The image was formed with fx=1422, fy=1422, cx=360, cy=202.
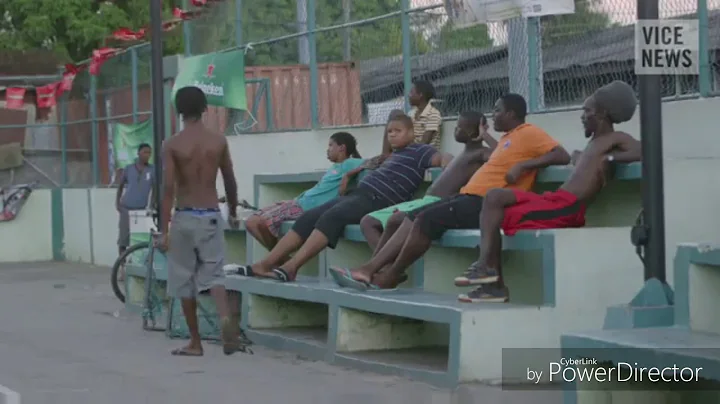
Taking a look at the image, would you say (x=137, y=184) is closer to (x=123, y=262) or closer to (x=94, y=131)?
(x=123, y=262)

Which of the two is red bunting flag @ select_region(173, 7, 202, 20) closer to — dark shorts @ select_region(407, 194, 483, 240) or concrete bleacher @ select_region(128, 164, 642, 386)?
concrete bleacher @ select_region(128, 164, 642, 386)

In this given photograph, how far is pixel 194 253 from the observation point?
1033 centimetres

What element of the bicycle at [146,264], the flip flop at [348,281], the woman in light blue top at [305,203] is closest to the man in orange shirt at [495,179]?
the flip flop at [348,281]

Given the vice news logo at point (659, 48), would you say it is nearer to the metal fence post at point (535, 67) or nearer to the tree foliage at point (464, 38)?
the metal fence post at point (535, 67)

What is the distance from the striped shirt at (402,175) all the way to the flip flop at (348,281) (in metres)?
0.92

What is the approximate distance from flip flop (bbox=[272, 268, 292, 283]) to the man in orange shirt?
5.13ft

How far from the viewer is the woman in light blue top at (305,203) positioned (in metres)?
12.0

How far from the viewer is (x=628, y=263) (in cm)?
899

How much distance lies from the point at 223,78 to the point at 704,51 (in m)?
8.41

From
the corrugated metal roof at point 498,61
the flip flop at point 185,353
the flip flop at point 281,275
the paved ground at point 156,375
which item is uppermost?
the corrugated metal roof at point 498,61

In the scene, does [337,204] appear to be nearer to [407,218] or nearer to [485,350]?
[407,218]

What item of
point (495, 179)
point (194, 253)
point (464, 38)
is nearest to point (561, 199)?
point (495, 179)

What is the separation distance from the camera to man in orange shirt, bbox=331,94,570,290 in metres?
9.58

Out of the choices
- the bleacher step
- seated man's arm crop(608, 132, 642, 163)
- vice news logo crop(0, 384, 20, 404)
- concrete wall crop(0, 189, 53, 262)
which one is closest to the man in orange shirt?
seated man's arm crop(608, 132, 642, 163)
